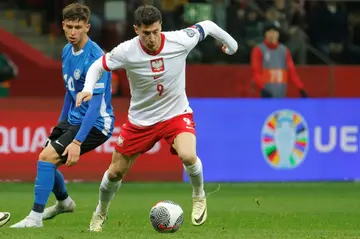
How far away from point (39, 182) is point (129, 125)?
3.40 feet

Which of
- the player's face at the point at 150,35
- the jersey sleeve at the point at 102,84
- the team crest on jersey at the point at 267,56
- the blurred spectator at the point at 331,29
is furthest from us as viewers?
the blurred spectator at the point at 331,29

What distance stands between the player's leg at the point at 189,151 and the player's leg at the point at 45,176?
1.05 meters

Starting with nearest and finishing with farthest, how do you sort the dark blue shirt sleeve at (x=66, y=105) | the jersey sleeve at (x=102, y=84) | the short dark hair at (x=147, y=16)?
the short dark hair at (x=147, y=16), the jersey sleeve at (x=102, y=84), the dark blue shirt sleeve at (x=66, y=105)

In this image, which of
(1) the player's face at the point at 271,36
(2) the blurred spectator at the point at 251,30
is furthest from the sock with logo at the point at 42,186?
(2) the blurred spectator at the point at 251,30

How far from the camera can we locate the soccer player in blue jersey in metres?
11.3

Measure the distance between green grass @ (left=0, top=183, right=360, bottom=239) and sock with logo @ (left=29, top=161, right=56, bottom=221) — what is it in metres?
0.22

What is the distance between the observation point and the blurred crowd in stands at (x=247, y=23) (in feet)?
74.3

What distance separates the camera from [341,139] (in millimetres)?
18266

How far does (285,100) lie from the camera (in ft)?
59.6

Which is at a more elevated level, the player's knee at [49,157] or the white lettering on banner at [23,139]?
the player's knee at [49,157]

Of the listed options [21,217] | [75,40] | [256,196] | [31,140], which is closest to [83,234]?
[75,40]

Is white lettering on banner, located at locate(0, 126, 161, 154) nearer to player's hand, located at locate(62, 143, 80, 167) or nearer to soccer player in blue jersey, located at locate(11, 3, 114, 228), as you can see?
soccer player in blue jersey, located at locate(11, 3, 114, 228)

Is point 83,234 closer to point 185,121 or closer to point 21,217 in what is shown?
point 185,121

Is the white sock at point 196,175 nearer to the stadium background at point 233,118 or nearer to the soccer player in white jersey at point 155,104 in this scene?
the soccer player in white jersey at point 155,104
